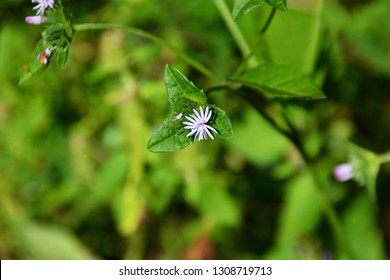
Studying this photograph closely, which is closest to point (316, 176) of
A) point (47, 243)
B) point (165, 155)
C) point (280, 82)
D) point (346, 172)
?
point (346, 172)

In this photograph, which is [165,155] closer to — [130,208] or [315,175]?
[130,208]

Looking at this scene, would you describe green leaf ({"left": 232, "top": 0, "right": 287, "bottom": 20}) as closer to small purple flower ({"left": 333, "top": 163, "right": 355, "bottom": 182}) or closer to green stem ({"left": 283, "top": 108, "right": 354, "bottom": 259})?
green stem ({"left": 283, "top": 108, "right": 354, "bottom": 259})

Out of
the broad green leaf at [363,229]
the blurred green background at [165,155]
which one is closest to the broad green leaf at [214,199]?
the blurred green background at [165,155]

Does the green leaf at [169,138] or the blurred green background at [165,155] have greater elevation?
the blurred green background at [165,155]

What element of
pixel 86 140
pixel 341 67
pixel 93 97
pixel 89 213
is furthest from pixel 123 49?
pixel 341 67

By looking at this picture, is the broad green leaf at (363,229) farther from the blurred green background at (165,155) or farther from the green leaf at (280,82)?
the green leaf at (280,82)
